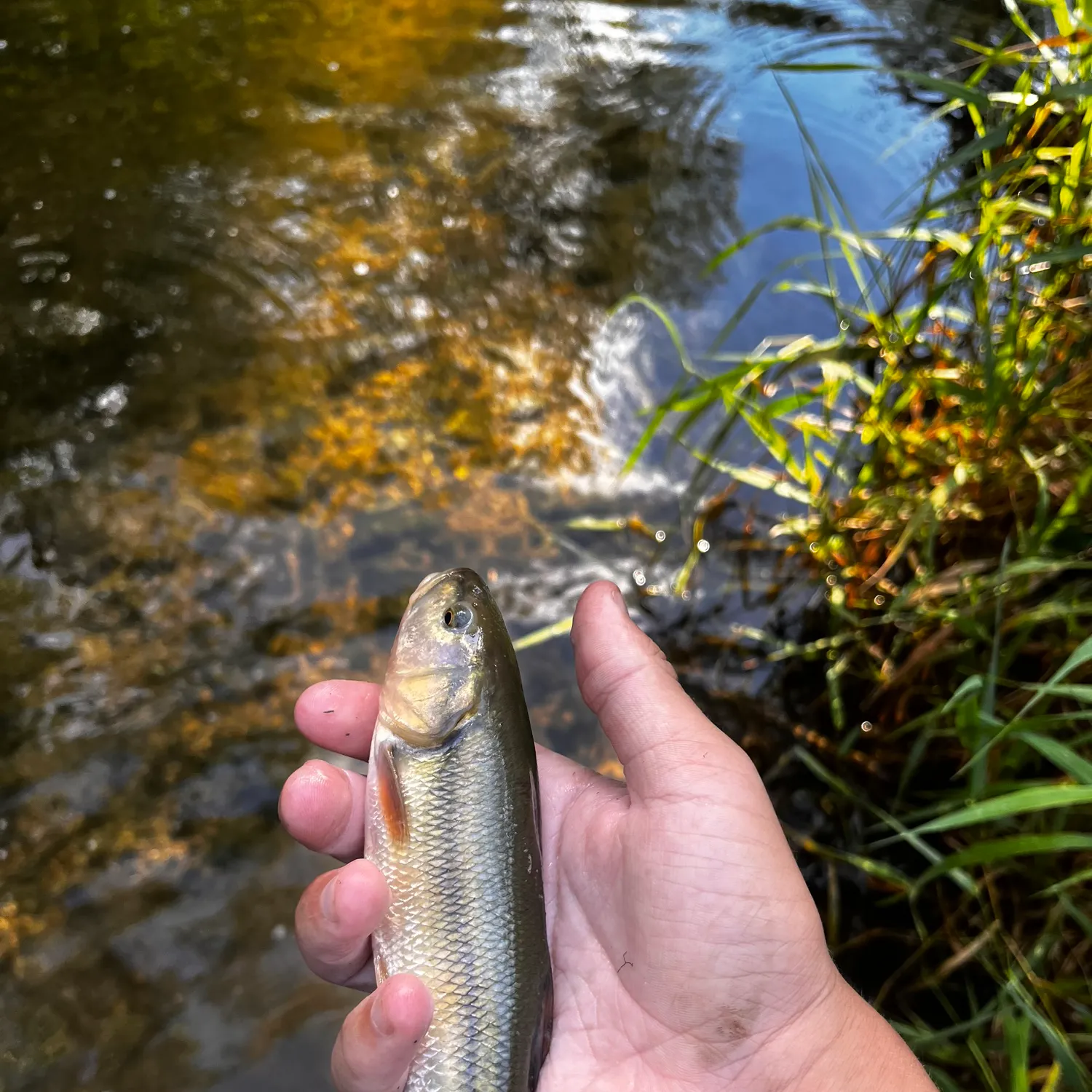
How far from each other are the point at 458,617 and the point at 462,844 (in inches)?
22.7

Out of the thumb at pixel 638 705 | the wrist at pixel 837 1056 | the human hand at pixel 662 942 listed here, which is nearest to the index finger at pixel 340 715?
the human hand at pixel 662 942

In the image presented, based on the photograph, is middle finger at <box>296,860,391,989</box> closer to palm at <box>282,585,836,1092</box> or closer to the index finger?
palm at <box>282,585,836,1092</box>

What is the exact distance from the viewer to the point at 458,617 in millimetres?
2105

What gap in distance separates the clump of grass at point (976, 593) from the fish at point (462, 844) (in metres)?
1.00

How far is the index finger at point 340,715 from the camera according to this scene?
7.20ft

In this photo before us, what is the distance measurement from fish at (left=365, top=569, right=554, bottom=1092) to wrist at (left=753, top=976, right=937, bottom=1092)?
22.3 inches

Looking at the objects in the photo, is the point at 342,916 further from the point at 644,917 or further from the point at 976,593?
the point at 976,593

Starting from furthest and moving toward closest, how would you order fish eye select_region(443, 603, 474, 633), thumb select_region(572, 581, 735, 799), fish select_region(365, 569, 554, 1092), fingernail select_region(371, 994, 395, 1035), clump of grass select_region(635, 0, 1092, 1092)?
clump of grass select_region(635, 0, 1092, 1092) < fish eye select_region(443, 603, 474, 633) < thumb select_region(572, 581, 735, 799) < fish select_region(365, 569, 554, 1092) < fingernail select_region(371, 994, 395, 1035)

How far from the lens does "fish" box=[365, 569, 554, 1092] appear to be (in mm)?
1737

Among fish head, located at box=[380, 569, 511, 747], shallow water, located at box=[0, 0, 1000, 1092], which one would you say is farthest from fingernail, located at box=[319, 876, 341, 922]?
shallow water, located at box=[0, 0, 1000, 1092]

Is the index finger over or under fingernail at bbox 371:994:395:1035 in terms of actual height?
over

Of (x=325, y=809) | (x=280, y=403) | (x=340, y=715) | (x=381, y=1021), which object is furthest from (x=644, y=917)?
(x=280, y=403)

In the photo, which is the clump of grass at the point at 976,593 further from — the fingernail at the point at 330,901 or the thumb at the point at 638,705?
the fingernail at the point at 330,901

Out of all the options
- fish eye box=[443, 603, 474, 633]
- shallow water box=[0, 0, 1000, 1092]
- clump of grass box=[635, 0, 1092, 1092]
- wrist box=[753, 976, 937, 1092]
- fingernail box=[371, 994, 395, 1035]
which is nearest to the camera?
fingernail box=[371, 994, 395, 1035]
